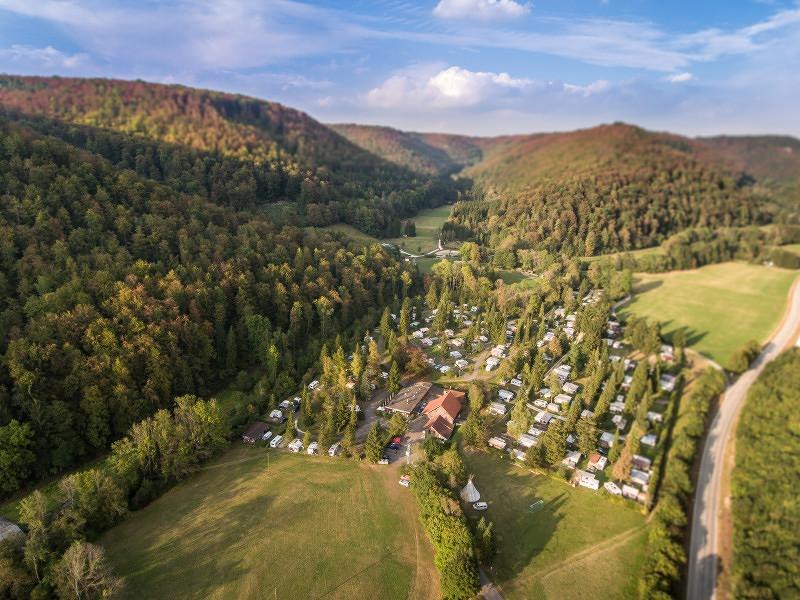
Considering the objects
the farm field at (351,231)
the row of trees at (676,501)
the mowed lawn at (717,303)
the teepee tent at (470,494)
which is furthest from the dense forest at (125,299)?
the mowed lawn at (717,303)

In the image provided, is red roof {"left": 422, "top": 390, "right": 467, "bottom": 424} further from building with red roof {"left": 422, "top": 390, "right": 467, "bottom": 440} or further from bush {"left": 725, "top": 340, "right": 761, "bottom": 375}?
bush {"left": 725, "top": 340, "right": 761, "bottom": 375}

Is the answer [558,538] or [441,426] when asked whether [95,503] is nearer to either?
[441,426]

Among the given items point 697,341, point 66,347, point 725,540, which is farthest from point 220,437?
point 697,341

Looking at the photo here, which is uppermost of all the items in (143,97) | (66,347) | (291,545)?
(143,97)

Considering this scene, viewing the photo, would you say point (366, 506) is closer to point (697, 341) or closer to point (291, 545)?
point (291, 545)

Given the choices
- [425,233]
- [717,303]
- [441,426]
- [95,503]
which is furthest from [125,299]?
[425,233]

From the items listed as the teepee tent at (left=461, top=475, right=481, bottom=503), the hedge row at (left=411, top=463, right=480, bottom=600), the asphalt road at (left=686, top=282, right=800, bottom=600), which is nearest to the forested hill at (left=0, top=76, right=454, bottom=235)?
the hedge row at (left=411, top=463, right=480, bottom=600)
